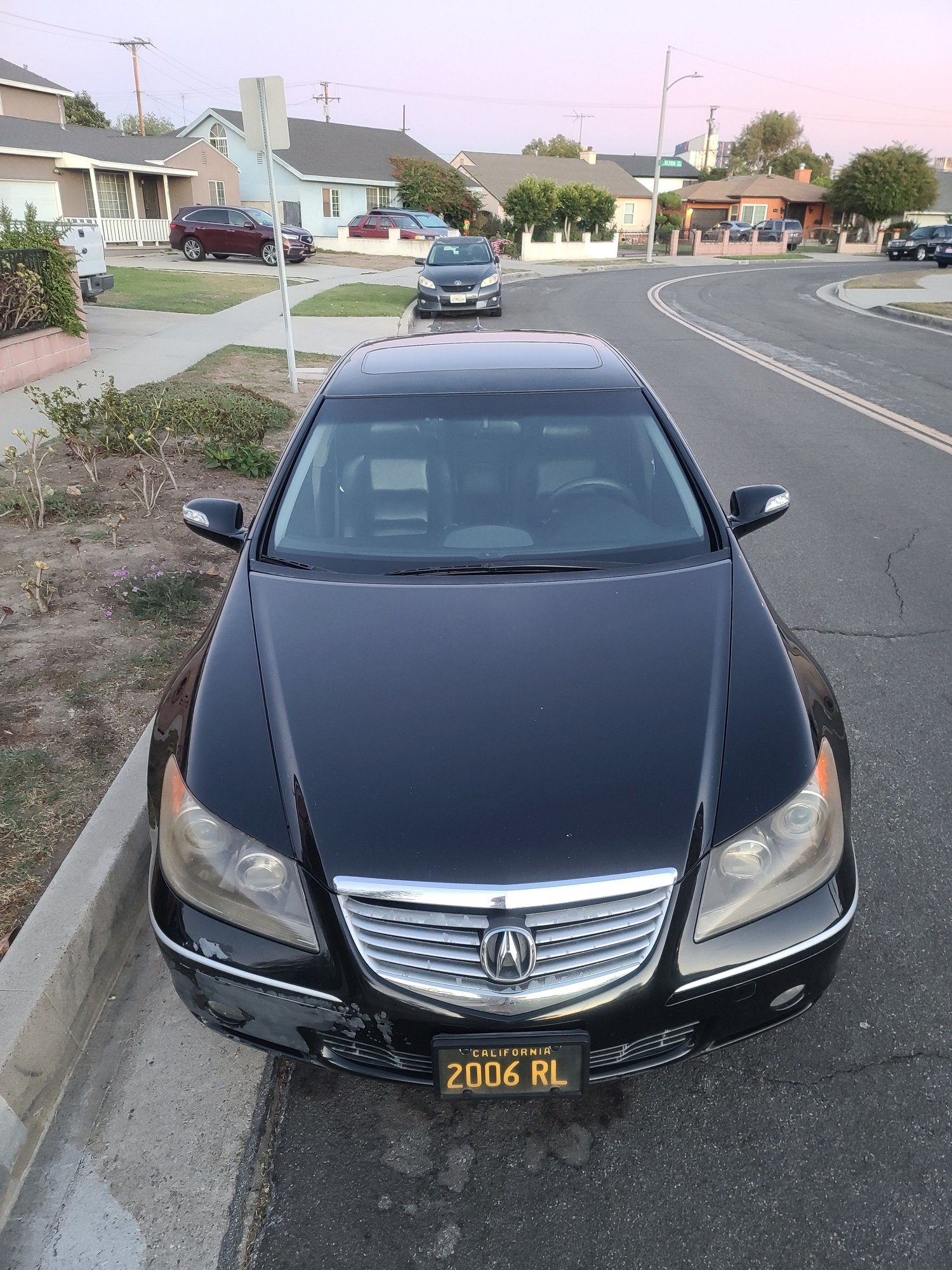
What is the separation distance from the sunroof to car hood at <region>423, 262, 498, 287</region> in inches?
643

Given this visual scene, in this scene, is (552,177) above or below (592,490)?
above

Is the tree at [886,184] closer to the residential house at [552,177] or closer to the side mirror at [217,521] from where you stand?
the residential house at [552,177]

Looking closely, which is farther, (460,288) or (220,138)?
(220,138)

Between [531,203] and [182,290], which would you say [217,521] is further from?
[531,203]

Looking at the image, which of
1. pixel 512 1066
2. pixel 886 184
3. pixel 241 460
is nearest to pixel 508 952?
pixel 512 1066

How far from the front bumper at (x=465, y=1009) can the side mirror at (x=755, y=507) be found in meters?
1.67

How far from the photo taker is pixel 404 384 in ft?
12.8

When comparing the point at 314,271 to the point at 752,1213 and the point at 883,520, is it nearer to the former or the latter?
the point at 883,520

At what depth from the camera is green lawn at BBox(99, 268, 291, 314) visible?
18672 millimetres

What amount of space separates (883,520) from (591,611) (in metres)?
4.98

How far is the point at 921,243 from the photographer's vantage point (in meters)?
45.6

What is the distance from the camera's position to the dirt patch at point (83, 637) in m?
3.52

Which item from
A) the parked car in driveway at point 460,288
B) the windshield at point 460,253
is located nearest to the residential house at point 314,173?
the windshield at point 460,253

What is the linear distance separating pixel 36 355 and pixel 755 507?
33.5 feet
